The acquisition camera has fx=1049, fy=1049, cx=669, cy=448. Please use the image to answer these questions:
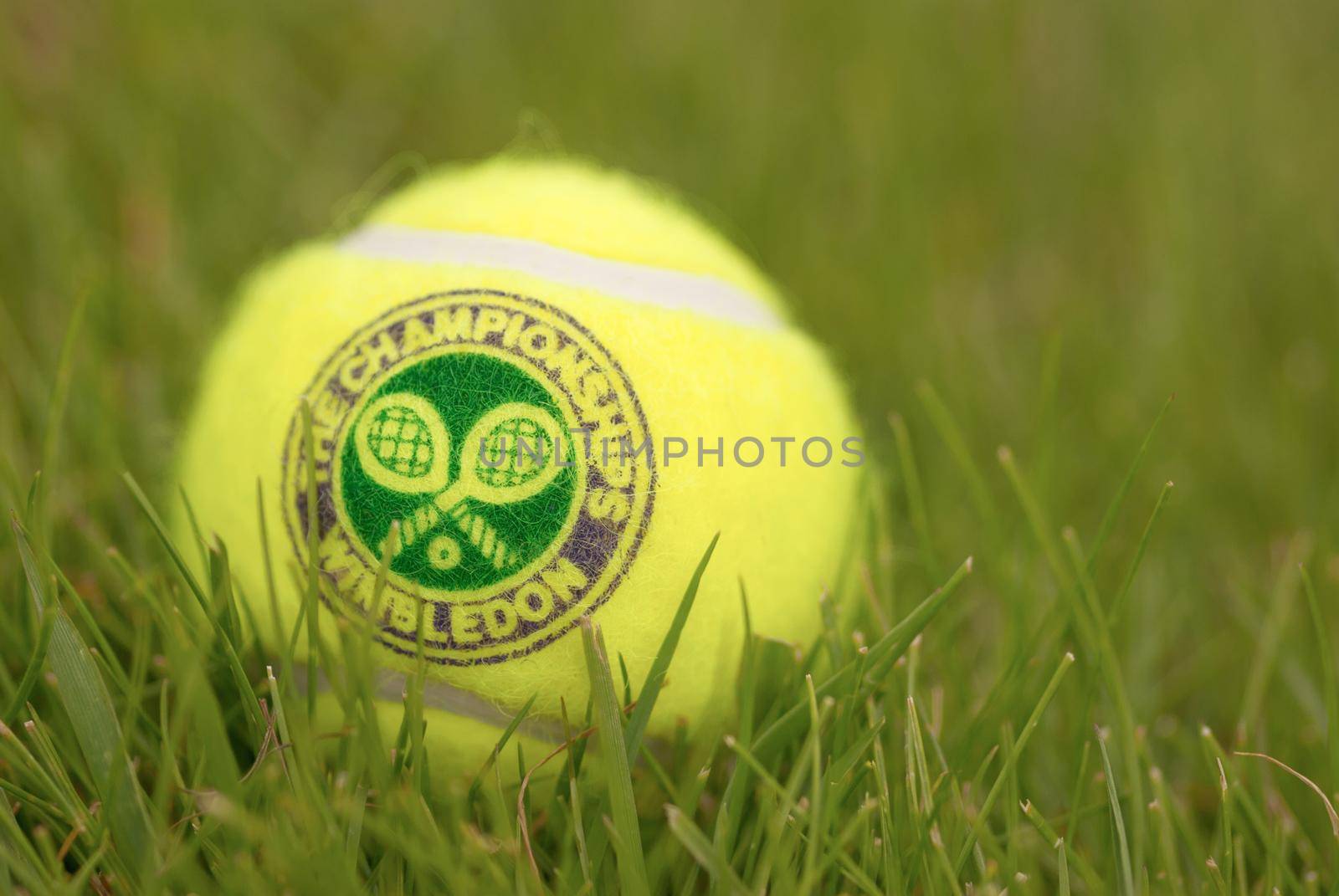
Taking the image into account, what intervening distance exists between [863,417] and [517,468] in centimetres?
98

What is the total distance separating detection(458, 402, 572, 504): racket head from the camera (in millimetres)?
1057

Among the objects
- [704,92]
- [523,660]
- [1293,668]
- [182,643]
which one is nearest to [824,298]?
[704,92]

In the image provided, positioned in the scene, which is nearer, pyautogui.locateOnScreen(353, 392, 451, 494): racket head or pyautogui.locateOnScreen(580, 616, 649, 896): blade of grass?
pyautogui.locateOnScreen(580, 616, 649, 896): blade of grass

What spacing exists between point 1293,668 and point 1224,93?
5.76ft

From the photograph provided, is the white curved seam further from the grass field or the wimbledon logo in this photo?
the grass field

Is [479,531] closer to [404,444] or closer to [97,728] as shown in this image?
[404,444]

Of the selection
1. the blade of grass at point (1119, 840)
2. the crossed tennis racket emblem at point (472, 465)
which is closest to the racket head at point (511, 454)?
the crossed tennis racket emblem at point (472, 465)

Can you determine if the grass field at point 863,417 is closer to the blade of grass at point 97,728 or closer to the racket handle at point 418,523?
the blade of grass at point 97,728

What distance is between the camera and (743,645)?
3.64 ft

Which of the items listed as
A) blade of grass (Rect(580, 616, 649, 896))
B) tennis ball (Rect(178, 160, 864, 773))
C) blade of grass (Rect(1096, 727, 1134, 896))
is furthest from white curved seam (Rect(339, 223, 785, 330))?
blade of grass (Rect(1096, 727, 1134, 896))

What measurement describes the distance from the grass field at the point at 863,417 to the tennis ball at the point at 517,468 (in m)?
0.07

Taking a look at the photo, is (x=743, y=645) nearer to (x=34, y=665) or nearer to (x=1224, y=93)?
(x=34, y=665)

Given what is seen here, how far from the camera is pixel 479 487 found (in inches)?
41.6

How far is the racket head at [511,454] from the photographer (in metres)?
1.06
